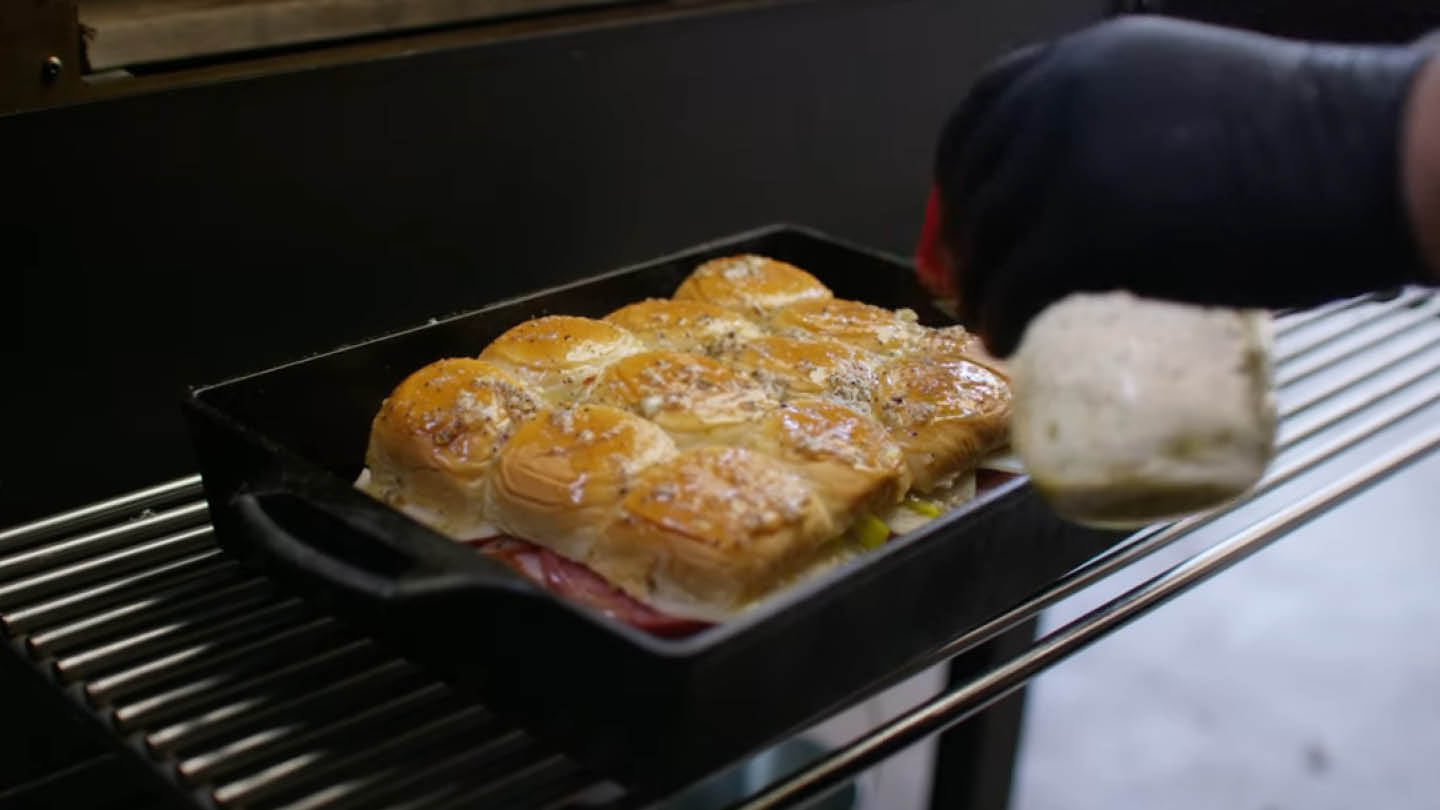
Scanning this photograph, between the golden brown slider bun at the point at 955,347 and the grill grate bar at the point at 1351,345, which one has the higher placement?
the golden brown slider bun at the point at 955,347

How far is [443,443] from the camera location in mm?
1075

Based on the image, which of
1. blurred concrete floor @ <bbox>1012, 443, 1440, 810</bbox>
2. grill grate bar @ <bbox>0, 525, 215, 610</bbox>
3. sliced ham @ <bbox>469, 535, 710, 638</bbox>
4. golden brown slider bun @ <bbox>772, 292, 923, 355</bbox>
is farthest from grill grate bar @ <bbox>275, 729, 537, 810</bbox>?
blurred concrete floor @ <bbox>1012, 443, 1440, 810</bbox>

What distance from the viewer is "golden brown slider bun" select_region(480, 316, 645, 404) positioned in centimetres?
121

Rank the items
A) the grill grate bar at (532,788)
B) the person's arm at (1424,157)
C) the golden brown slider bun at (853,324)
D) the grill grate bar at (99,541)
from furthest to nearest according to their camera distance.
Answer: the golden brown slider bun at (853,324)
the grill grate bar at (99,541)
the grill grate bar at (532,788)
the person's arm at (1424,157)

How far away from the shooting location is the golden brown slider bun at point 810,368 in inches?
47.8

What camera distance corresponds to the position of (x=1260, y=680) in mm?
2674

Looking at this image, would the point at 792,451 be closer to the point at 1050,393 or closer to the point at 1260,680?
the point at 1050,393

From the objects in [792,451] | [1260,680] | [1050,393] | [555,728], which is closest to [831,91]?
[792,451]

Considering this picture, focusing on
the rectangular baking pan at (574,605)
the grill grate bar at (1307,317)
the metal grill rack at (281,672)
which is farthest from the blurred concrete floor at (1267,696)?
Result: the rectangular baking pan at (574,605)

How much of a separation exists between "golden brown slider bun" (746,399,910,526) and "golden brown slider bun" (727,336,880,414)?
0.07m

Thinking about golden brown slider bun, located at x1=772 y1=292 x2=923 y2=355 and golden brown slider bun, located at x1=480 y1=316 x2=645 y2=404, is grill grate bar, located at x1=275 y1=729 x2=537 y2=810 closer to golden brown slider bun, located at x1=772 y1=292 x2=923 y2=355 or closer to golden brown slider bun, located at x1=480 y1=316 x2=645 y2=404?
golden brown slider bun, located at x1=480 y1=316 x2=645 y2=404

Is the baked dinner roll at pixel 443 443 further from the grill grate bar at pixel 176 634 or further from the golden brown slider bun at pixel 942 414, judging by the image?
the golden brown slider bun at pixel 942 414

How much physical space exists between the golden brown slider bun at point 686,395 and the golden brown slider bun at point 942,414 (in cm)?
12

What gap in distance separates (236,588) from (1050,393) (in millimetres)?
705
